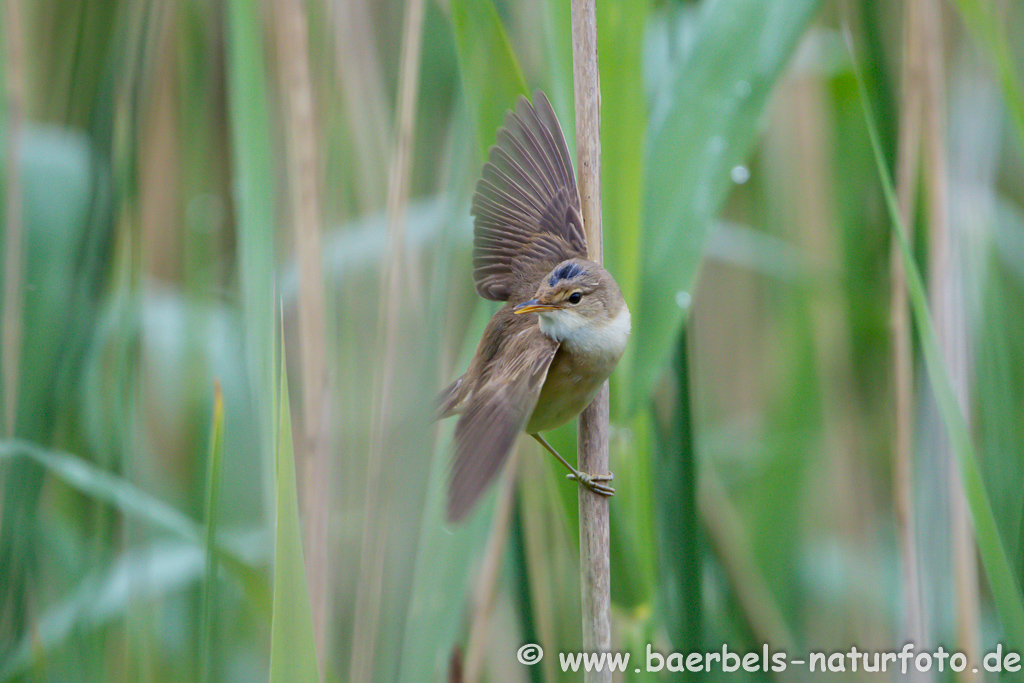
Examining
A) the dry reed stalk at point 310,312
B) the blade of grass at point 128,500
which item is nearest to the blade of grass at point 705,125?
the dry reed stalk at point 310,312

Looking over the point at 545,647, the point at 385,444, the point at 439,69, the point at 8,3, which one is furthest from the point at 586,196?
the point at 8,3

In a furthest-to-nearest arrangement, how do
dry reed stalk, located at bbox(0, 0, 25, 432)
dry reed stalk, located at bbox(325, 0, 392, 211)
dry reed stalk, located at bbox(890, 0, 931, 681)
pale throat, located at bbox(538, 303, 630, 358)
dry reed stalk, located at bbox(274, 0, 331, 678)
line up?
dry reed stalk, located at bbox(325, 0, 392, 211)
dry reed stalk, located at bbox(0, 0, 25, 432)
dry reed stalk, located at bbox(890, 0, 931, 681)
dry reed stalk, located at bbox(274, 0, 331, 678)
pale throat, located at bbox(538, 303, 630, 358)

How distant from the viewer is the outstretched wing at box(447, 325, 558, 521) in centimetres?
87

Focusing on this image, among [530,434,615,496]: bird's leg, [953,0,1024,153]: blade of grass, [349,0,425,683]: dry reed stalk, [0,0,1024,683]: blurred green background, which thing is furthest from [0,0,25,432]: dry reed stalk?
[953,0,1024,153]: blade of grass

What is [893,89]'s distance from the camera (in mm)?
1663

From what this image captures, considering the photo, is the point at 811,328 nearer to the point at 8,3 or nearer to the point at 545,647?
the point at 545,647

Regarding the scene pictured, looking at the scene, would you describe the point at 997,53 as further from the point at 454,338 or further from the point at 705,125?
the point at 454,338

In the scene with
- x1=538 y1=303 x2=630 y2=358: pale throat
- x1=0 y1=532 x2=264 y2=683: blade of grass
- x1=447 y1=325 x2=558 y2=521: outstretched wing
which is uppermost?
x1=538 y1=303 x2=630 y2=358: pale throat

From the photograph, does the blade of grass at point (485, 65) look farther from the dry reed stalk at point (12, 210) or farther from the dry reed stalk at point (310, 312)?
the dry reed stalk at point (12, 210)

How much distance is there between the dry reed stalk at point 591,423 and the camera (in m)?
1.13

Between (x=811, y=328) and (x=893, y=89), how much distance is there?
0.60 metres

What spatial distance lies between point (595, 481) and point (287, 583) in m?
0.45

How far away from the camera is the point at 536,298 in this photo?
4.25 ft

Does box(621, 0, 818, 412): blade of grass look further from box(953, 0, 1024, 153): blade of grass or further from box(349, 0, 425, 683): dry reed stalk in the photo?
box(349, 0, 425, 683): dry reed stalk
